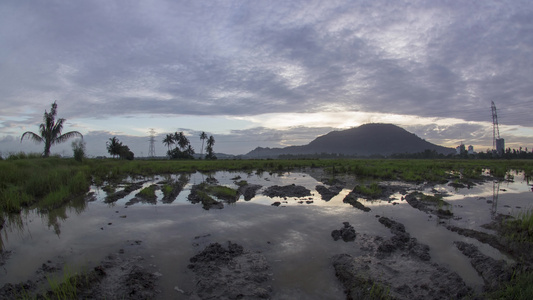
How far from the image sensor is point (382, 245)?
610 cm

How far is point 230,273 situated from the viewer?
495 centimetres

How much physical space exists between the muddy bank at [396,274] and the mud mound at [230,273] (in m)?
1.49

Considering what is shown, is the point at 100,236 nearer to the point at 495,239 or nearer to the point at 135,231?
the point at 135,231

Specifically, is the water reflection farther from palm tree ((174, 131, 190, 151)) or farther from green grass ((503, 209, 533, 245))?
palm tree ((174, 131, 190, 151))

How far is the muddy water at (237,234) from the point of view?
16.4ft

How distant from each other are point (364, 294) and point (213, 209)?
739 centimetres

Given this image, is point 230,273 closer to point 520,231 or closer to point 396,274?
point 396,274

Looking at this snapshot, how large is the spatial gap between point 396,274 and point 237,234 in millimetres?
4155

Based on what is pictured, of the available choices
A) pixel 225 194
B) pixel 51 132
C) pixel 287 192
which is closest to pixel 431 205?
pixel 287 192

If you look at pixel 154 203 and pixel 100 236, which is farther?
pixel 154 203

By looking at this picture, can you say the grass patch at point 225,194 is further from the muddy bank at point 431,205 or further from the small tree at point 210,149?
the small tree at point 210,149

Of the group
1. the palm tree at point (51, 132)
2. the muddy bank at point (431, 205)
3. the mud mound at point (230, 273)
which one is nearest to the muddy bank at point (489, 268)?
the muddy bank at point (431, 205)

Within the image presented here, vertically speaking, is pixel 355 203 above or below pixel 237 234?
above

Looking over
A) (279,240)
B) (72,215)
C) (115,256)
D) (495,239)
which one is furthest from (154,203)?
(495,239)
